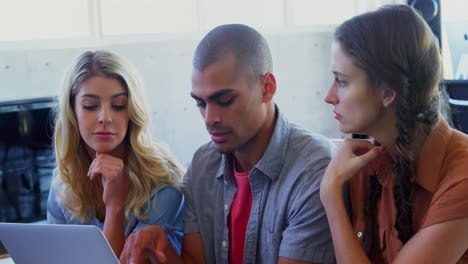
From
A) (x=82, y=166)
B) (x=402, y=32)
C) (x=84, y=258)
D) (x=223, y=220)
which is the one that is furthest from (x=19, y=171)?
(x=402, y=32)

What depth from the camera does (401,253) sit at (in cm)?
144

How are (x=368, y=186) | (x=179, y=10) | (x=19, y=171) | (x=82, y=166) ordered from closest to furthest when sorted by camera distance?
1. (x=368, y=186)
2. (x=82, y=166)
3. (x=19, y=171)
4. (x=179, y=10)

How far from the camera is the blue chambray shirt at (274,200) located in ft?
5.34

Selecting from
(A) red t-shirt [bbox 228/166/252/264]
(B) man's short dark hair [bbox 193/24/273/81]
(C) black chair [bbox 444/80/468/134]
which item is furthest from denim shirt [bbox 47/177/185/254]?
(C) black chair [bbox 444/80/468/134]

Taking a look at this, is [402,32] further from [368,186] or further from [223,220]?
[223,220]

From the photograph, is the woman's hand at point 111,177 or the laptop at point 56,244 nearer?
the laptop at point 56,244

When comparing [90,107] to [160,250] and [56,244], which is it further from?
[56,244]

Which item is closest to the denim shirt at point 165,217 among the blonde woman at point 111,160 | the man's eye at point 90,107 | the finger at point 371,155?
the blonde woman at point 111,160

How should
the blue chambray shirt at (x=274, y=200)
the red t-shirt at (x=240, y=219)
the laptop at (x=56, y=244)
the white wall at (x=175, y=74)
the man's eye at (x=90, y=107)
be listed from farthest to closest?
the white wall at (x=175, y=74)
the man's eye at (x=90, y=107)
the red t-shirt at (x=240, y=219)
the blue chambray shirt at (x=274, y=200)
the laptop at (x=56, y=244)

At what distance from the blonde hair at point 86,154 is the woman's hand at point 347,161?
0.52m

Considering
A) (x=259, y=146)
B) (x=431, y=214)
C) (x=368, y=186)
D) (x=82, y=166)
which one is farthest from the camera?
(x=82, y=166)

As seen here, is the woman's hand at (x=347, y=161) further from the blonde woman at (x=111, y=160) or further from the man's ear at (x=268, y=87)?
the blonde woman at (x=111, y=160)

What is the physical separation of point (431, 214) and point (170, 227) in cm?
68

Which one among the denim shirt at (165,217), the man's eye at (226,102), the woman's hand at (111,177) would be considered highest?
the man's eye at (226,102)
